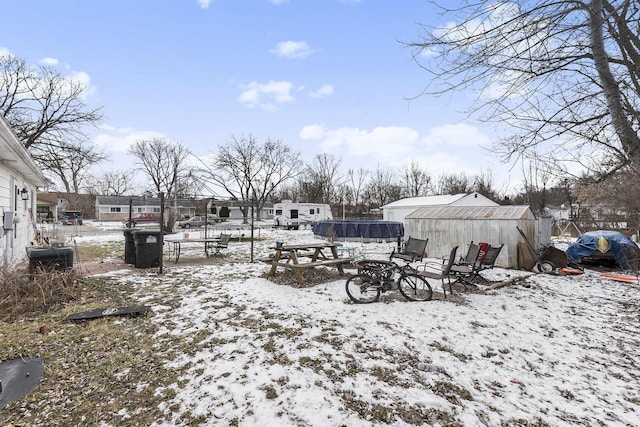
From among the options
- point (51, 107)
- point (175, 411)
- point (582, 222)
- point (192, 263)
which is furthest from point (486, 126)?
point (582, 222)

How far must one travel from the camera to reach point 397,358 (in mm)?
3562

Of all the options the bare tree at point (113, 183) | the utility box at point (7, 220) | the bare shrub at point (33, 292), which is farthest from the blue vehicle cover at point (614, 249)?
the bare tree at point (113, 183)

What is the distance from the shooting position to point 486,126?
3762mm

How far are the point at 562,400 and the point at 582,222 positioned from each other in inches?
933

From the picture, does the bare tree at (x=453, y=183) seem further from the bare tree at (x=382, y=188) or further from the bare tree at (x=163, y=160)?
the bare tree at (x=163, y=160)

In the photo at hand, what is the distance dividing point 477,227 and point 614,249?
13.5 ft

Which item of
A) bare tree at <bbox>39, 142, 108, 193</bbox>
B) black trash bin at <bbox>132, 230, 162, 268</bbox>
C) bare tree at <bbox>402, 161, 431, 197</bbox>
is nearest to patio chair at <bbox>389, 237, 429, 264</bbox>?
black trash bin at <bbox>132, 230, 162, 268</bbox>

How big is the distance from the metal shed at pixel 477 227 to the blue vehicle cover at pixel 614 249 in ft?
4.10

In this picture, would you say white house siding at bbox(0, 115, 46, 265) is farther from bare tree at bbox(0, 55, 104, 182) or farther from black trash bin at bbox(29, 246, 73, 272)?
bare tree at bbox(0, 55, 104, 182)

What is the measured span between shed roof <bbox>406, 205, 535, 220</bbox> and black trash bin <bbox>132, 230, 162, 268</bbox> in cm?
944

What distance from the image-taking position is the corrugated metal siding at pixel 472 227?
10125 mm

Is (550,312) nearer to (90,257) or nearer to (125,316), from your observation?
(125,316)

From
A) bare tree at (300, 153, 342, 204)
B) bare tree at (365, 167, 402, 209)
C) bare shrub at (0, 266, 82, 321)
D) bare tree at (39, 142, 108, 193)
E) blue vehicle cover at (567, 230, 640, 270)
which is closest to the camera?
bare shrub at (0, 266, 82, 321)

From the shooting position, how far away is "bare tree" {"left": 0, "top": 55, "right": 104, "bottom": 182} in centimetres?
1421
